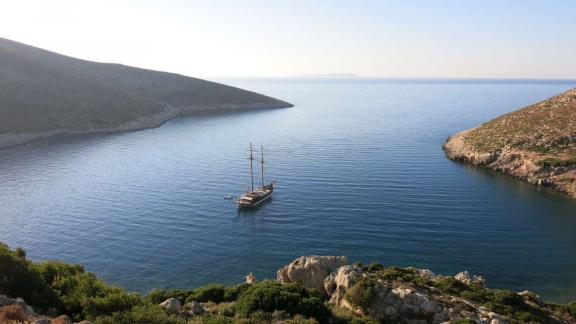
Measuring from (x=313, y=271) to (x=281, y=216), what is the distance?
3336 centimetres

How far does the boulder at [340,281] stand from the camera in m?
33.4

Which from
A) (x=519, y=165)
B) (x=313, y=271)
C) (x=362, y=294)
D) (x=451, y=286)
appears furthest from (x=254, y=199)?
(x=519, y=165)

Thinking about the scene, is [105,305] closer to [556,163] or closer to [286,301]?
[286,301]

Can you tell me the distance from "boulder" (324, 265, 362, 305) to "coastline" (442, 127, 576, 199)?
6433 cm

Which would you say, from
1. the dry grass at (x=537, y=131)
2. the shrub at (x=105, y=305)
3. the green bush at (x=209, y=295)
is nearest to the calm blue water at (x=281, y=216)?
the dry grass at (x=537, y=131)

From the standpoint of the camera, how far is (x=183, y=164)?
352 feet

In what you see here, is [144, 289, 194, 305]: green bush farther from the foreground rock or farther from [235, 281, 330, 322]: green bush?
the foreground rock

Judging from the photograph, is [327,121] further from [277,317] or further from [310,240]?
[277,317]

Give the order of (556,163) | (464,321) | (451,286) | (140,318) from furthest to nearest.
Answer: (556,163)
(451,286)
(464,321)
(140,318)

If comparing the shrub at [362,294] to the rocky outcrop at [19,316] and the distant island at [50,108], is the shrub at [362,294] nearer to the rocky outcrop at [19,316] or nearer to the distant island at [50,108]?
the rocky outcrop at [19,316]

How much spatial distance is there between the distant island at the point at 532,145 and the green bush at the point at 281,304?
71.4 meters

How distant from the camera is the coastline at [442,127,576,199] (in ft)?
275

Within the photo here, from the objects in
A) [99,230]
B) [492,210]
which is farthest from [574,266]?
[99,230]

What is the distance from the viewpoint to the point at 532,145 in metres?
99.1
